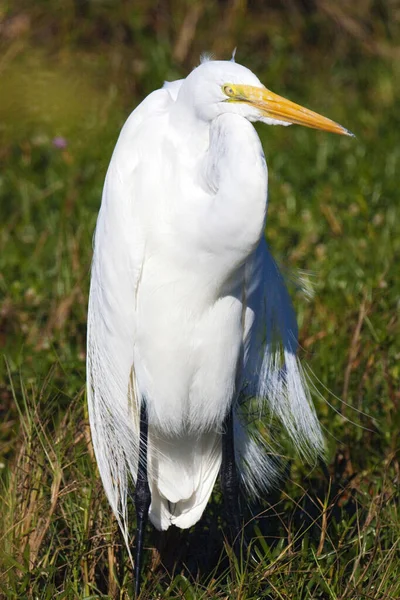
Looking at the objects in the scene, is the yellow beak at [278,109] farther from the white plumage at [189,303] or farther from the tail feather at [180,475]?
the tail feather at [180,475]

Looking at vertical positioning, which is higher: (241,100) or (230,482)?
(241,100)

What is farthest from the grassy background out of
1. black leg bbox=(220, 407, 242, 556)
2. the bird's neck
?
the bird's neck

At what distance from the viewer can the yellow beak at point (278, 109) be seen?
166 centimetres

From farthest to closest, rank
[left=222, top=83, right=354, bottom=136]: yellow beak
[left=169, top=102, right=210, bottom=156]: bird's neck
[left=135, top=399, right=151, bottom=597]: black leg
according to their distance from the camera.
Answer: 1. [left=135, top=399, right=151, bottom=597]: black leg
2. [left=169, top=102, right=210, bottom=156]: bird's neck
3. [left=222, top=83, right=354, bottom=136]: yellow beak

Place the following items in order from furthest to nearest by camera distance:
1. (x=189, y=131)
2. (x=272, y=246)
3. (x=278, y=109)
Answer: (x=272, y=246), (x=189, y=131), (x=278, y=109)

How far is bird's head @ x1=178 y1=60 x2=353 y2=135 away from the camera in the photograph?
1.66 meters

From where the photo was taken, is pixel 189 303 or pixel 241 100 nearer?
pixel 241 100

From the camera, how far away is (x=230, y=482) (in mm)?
2170

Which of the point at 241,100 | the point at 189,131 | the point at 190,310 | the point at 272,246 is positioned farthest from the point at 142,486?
the point at 272,246

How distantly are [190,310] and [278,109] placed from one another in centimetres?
46

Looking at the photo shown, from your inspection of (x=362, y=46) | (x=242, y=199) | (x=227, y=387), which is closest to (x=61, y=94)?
(x=242, y=199)

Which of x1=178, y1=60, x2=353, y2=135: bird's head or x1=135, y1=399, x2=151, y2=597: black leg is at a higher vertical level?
x1=178, y1=60, x2=353, y2=135: bird's head

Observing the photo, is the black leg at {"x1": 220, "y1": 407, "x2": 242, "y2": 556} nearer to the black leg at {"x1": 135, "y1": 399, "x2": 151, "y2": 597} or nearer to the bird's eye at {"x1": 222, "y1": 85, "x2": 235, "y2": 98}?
the black leg at {"x1": 135, "y1": 399, "x2": 151, "y2": 597}

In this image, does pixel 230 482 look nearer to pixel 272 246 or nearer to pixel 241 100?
pixel 241 100
